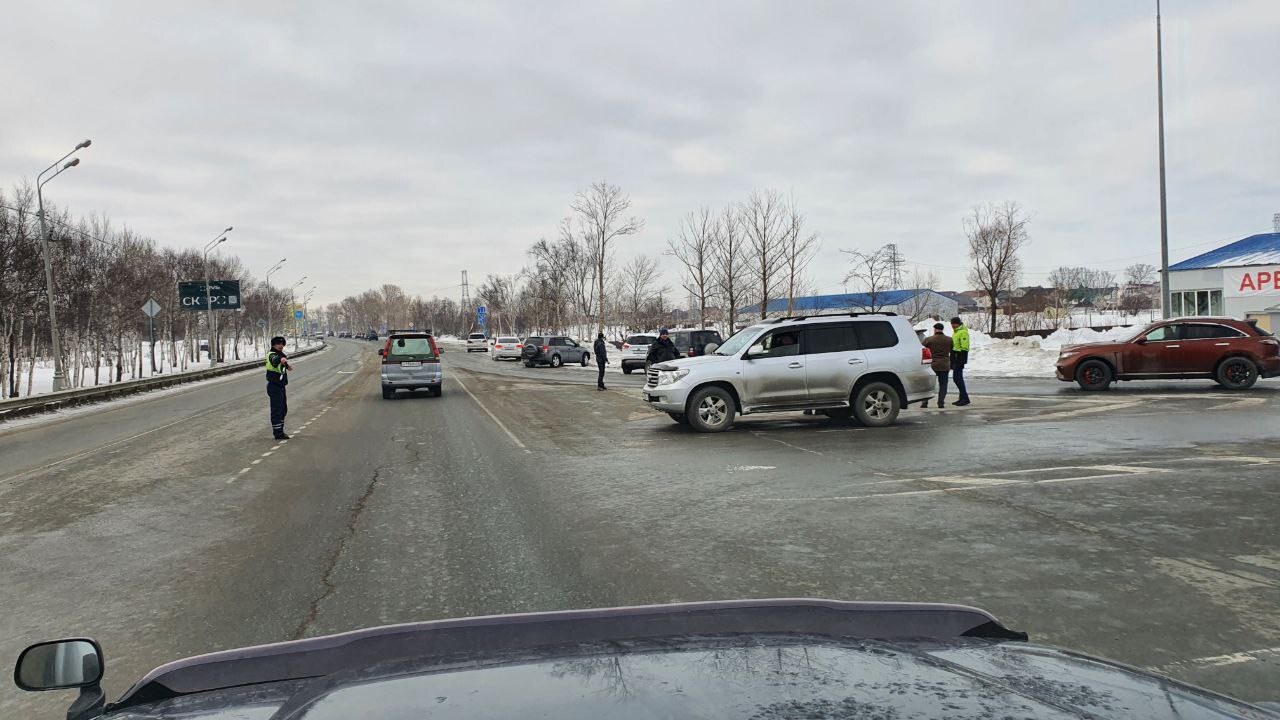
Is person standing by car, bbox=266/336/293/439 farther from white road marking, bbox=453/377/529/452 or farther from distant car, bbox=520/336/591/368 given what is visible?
distant car, bbox=520/336/591/368

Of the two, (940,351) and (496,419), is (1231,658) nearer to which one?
(940,351)

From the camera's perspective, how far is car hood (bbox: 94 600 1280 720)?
61.6 inches

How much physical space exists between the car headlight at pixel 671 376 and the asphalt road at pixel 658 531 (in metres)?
0.92

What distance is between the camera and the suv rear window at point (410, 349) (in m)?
22.7

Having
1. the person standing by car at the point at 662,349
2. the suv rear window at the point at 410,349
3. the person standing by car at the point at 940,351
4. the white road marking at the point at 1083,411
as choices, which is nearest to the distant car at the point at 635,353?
the suv rear window at the point at 410,349

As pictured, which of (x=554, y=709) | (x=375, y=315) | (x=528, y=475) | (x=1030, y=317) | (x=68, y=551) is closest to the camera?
(x=554, y=709)

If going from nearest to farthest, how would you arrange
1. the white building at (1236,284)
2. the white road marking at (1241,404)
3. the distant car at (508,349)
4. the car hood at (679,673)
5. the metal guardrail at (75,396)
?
the car hood at (679,673) → the white road marking at (1241,404) → the metal guardrail at (75,396) → the white building at (1236,284) → the distant car at (508,349)

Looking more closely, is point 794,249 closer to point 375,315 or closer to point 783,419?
point 783,419

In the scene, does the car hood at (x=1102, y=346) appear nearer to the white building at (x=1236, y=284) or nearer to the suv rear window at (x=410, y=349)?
the suv rear window at (x=410, y=349)

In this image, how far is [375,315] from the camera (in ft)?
629

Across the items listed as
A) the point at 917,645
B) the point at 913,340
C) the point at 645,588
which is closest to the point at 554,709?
the point at 917,645

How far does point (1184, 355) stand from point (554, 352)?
30228 millimetres

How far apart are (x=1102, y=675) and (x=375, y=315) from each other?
202 meters

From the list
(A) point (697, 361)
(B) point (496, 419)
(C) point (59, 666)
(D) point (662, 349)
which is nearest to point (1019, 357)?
(D) point (662, 349)
